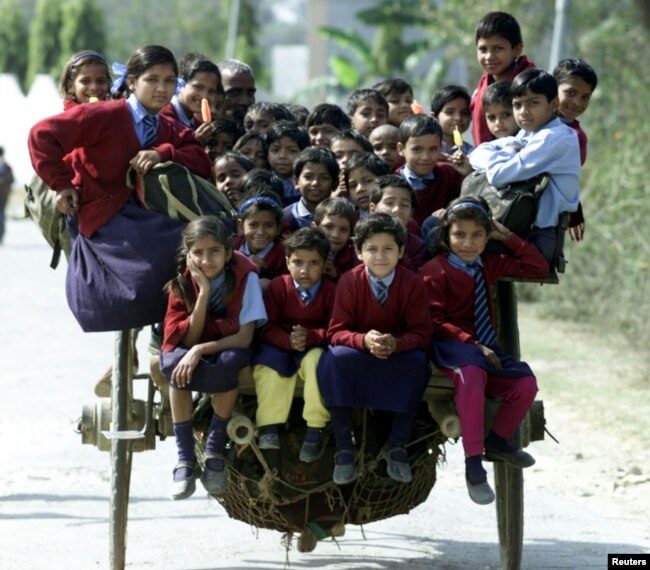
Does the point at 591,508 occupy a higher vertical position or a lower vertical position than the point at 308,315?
lower

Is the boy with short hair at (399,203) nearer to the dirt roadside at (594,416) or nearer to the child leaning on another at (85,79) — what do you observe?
the child leaning on another at (85,79)

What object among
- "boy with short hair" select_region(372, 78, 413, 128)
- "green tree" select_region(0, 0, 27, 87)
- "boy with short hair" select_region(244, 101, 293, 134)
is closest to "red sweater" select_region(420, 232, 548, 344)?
"boy with short hair" select_region(244, 101, 293, 134)

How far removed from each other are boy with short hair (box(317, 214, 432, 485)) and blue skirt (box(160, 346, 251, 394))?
0.27 m

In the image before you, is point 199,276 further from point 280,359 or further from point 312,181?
point 312,181

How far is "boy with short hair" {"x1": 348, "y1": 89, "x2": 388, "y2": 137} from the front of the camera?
23.2 feet

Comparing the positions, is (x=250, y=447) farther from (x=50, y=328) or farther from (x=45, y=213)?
(x=50, y=328)

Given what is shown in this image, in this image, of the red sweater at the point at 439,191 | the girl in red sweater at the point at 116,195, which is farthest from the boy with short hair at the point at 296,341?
the red sweater at the point at 439,191

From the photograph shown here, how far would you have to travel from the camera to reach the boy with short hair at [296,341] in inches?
204

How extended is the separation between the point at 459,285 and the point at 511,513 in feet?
3.33

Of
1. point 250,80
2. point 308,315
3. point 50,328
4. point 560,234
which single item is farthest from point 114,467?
point 50,328

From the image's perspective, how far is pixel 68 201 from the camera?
5355mm

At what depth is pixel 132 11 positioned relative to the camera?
80.2 meters

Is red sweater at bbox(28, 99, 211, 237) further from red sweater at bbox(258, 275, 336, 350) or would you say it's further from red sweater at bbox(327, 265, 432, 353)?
red sweater at bbox(327, 265, 432, 353)

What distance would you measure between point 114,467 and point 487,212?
1.68 m
